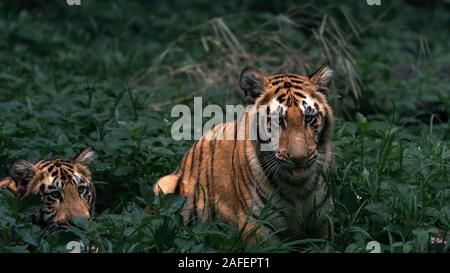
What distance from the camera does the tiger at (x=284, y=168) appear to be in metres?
5.27

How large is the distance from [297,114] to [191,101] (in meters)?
3.07

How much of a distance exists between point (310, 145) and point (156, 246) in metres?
0.96

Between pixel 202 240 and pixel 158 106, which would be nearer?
pixel 202 240

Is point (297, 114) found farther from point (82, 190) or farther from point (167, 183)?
point (82, 190)

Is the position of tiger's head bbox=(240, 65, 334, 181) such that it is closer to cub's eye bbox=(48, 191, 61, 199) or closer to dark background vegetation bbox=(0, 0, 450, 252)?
dark background vegetation bbox=(0, 0, 450, 252)

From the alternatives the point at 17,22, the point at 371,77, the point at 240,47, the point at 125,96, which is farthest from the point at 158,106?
the point at 17,22

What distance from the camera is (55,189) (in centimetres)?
559

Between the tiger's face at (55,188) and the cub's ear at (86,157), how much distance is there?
0.09 meters

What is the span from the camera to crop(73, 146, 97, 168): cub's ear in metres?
5.93

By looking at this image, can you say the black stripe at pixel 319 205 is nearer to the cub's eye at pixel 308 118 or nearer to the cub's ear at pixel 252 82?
the cub's eye at pixel 308 118

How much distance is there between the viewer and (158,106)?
826cm

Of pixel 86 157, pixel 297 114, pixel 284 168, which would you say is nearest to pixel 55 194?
pixel 86 157
